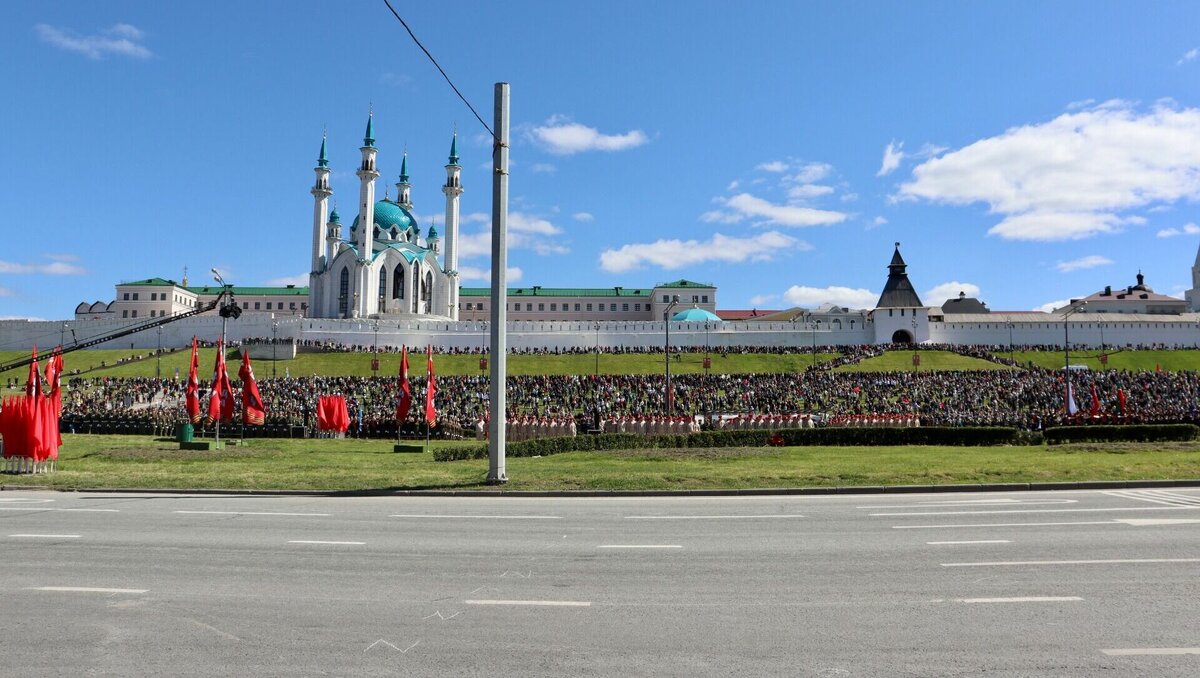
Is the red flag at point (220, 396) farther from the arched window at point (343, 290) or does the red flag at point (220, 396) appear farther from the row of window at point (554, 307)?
the row of window at point (554, 307)

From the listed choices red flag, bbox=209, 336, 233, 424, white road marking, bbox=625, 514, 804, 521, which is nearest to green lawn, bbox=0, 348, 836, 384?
red flag, bbox=209, 336, 233, 424

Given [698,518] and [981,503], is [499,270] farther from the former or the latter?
[981,503]

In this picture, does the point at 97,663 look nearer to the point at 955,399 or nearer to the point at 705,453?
the point at 705,453

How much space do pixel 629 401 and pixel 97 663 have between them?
41.5m

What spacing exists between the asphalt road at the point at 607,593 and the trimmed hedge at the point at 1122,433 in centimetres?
1559

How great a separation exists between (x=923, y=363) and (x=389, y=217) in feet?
226

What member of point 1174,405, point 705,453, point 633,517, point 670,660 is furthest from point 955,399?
point 670,660

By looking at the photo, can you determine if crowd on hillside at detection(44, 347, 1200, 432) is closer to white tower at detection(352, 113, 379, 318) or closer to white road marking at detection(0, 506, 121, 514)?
white road marking at detection(0, 506, 121, 514)

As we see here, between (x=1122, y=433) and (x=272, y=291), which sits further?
(x=272, y=291)

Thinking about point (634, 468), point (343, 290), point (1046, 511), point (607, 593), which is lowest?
point (607, 593)

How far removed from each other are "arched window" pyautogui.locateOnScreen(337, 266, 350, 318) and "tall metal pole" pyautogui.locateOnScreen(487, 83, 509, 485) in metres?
86.5

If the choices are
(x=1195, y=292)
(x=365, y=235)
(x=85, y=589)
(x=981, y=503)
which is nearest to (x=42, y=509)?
(x=85, y=589)

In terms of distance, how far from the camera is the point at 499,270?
1841 cm

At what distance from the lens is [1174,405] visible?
4344cm
